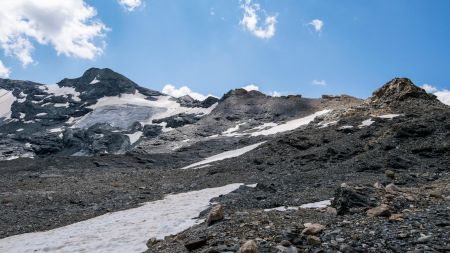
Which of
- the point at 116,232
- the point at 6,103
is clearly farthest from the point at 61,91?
the point at 116,232

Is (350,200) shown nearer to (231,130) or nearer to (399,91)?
(399,91)

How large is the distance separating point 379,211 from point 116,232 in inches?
467

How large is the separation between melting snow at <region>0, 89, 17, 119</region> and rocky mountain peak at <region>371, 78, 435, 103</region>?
142246 mm

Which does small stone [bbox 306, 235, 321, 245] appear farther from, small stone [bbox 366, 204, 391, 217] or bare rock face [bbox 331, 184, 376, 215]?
bare rock face [bbox 331, 184, 376, 215]

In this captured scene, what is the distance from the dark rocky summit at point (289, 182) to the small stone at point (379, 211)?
88mm

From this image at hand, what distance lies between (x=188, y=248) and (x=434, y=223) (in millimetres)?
6551

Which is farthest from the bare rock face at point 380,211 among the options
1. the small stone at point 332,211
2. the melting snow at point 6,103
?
the melting snow at point 6,103

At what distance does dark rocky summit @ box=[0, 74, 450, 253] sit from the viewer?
37.8 ft

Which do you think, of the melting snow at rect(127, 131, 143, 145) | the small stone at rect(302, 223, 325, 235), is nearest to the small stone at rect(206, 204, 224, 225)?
the small stone at rect(302, 223, 325, 235)

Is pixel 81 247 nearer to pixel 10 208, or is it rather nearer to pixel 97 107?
pixel 10 208

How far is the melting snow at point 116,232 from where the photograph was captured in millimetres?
17984

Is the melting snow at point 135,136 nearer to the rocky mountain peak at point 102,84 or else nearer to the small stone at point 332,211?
the rocky mountain peak at point 102,84

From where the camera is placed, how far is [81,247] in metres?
18.1

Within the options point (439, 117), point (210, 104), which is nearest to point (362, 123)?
point (439, 117)
